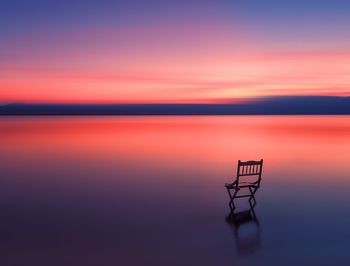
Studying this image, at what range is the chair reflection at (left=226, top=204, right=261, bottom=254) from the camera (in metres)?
8.73

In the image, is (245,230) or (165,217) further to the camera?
(165,217)

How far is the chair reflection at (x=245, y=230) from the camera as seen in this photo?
28.6 ft

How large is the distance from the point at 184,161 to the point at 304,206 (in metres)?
13.6

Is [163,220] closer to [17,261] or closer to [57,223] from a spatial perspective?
[57,223]

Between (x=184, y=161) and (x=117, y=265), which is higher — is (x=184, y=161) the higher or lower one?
the lower one

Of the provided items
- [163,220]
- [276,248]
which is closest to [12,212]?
[163,220]

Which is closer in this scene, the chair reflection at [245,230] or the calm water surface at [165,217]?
the calm water surface at [165,217]

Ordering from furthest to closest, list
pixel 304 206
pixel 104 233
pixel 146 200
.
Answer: pixel 146 200, pixel 304 206, pixel 104 233

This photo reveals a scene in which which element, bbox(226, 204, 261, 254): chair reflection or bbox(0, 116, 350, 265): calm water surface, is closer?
bbox(0, 116, 350, 265): calm water surface

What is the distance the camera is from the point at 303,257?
8031 millimetres

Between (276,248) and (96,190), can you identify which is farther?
(96,190)

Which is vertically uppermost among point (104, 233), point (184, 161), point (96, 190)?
point (104, 233)

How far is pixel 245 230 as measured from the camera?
9.88m

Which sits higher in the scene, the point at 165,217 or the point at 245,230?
the point at 245,230
